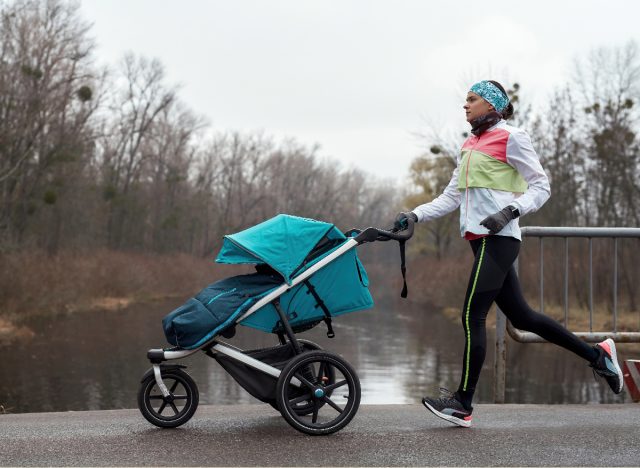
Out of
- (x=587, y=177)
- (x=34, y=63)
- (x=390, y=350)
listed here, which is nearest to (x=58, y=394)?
(x=390, y=350)

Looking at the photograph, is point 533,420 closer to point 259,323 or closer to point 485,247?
point 485,247

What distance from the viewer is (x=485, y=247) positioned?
17.3 feet

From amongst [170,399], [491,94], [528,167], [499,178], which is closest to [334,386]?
[170,399]

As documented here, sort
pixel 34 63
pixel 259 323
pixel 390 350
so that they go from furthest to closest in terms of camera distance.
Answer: pixel 34 63, pixel 390 350, pixel 259 323

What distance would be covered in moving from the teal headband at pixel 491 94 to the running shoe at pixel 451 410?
1690 millimetres

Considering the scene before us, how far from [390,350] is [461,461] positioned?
14.7 m

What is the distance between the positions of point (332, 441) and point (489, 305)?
46.7 inches

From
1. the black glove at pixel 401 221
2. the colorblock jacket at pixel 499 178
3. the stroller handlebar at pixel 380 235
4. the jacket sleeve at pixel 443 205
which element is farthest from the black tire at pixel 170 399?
the colorblock jacket at pixel 499 178

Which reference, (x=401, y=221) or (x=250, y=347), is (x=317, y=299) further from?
(x=401, y=221)

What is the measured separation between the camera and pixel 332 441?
4.94m

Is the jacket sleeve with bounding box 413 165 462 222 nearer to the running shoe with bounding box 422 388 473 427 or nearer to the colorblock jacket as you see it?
the colorblock jacket

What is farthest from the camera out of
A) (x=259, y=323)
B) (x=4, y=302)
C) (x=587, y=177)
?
(x=587, y=177)

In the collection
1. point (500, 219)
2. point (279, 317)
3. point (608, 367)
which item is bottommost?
point (608, 367)

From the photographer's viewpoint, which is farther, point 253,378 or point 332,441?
point 253,378
